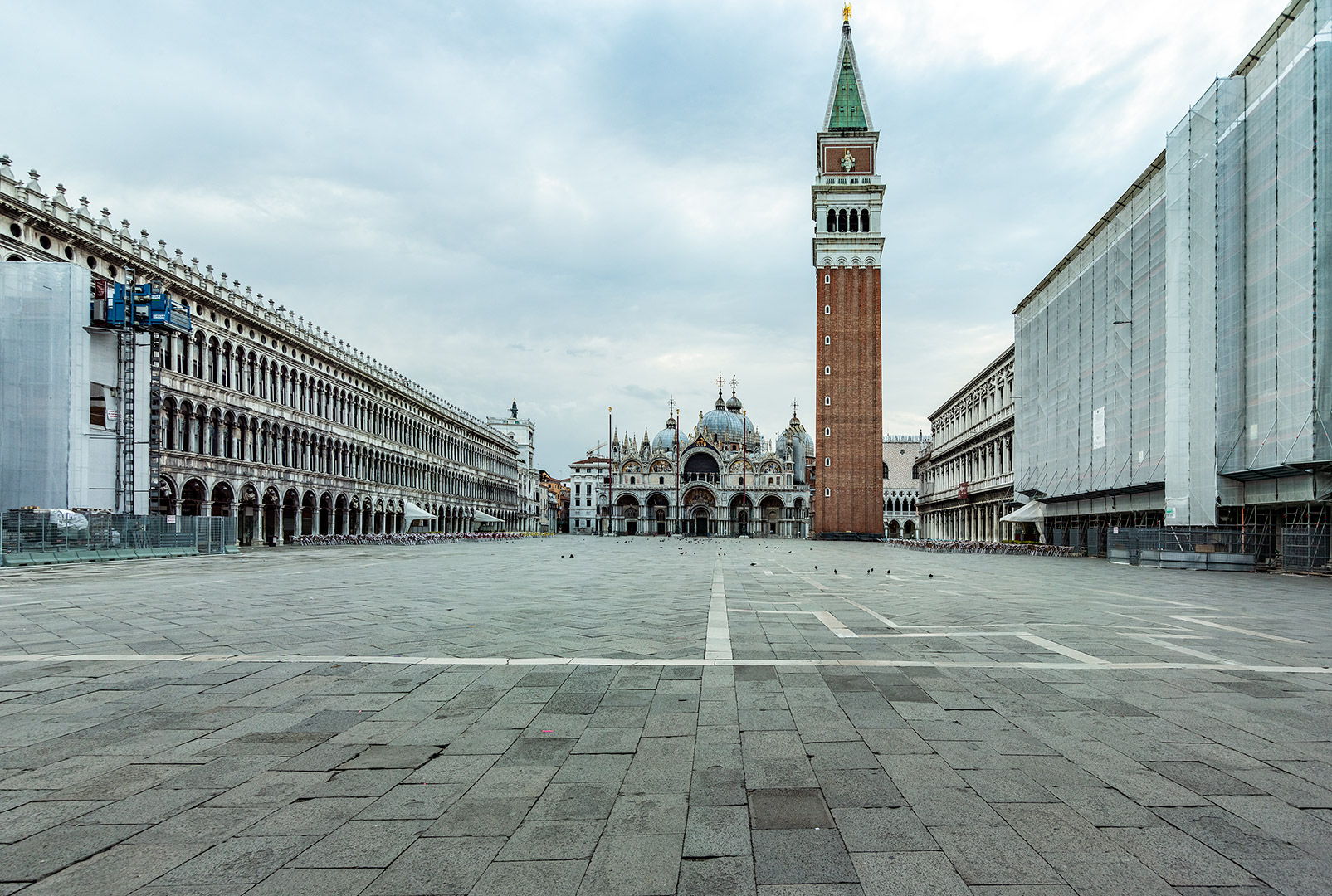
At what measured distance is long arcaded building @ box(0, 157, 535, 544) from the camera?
93.7 feet

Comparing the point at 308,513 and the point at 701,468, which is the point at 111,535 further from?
the point at 701,468

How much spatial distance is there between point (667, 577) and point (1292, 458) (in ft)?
54.6

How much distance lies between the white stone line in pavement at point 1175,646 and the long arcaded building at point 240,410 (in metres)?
32.9

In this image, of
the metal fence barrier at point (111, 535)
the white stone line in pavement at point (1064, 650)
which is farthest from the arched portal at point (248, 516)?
the white stone line in pavement at point (1064, 650)

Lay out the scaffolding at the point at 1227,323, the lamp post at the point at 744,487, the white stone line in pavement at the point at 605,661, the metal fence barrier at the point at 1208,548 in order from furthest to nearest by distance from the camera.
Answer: the lamp post at the point at 744,487, the metal fence barrier at the point at 1208,548, the scaffolding at the point at 1227,323, the white stone line in pavement at the point at 605,661

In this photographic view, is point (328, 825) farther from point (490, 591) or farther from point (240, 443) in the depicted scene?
point (240, 443)

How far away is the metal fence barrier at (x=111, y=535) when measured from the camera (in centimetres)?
2325

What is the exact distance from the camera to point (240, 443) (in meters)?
39.3

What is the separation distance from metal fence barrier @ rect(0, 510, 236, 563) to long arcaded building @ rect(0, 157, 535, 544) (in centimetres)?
247

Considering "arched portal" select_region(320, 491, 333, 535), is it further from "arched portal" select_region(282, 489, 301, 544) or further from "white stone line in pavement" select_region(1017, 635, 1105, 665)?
"white stone line in pavement" select_region(1017, 635, 1105, 665)

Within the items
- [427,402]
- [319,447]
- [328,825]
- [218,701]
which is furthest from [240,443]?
[328,825]

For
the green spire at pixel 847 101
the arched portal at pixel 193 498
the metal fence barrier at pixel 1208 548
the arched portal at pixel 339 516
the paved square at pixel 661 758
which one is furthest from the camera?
the green spire at pixel 847 101

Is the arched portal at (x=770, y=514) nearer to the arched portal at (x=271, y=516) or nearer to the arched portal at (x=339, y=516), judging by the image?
the arched portal at (x=339, y=516)

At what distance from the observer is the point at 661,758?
14.2ft
